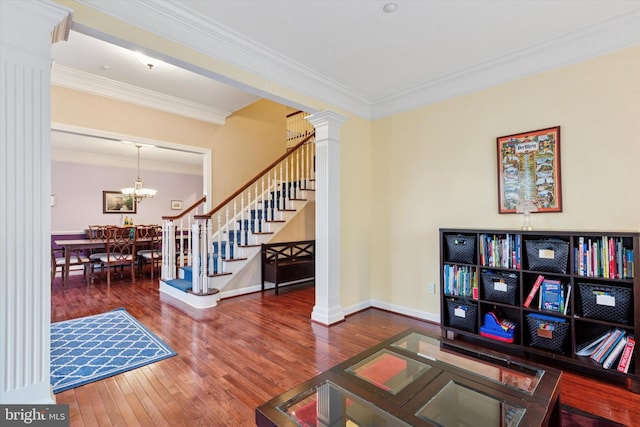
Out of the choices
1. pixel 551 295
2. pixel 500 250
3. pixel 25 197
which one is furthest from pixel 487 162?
pixel 25 197

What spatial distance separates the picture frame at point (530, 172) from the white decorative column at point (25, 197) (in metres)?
3.51

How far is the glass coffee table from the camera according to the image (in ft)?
4.27

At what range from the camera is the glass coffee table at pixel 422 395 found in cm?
130

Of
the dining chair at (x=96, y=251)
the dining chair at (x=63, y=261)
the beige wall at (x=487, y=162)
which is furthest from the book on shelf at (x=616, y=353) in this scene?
the dining chair at (x=63, y=261)

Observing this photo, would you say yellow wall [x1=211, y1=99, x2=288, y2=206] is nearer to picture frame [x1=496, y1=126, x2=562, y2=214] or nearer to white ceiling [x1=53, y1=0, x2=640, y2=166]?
white ceiling [x1=53, y1=0, x2=640, y2=166]

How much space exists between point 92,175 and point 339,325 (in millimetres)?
7496

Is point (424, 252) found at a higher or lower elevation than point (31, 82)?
lower

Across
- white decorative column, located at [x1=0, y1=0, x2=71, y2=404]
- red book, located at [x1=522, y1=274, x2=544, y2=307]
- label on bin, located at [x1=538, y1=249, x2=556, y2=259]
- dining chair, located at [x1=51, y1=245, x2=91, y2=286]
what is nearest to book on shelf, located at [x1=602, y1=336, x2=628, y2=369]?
red book, located at [x1=522, y1=274, x2=544, y2=307]

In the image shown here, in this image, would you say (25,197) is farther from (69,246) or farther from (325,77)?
(69,246)

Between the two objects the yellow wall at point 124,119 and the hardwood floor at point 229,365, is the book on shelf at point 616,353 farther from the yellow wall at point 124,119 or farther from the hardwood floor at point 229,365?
the yellow wall at point 124,119

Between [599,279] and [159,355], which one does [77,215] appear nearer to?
[159,355]

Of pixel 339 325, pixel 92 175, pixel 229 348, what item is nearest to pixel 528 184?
pixel 339 325

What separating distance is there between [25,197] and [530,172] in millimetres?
3695

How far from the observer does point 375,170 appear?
13.2 feet
